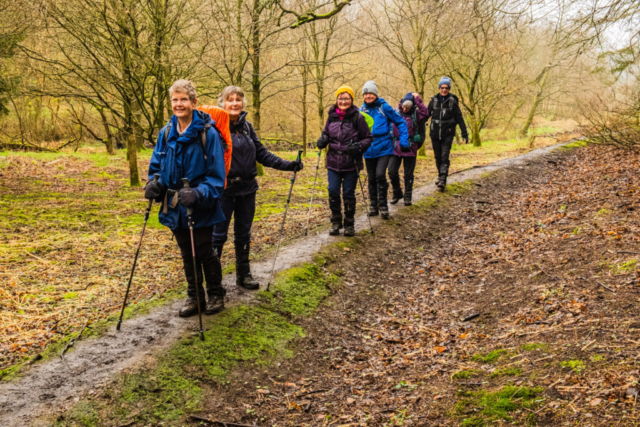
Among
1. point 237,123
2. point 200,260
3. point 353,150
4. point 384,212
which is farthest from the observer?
point 384,212

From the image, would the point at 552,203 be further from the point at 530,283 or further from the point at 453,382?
the point at 453,382

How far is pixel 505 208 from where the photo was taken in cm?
1107

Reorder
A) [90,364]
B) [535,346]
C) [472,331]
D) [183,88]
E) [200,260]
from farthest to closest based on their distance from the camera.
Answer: [472,331] < [200,260] < [183,88] < [535,346] < [90,364]

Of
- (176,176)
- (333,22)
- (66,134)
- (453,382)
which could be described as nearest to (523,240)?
(453,382)

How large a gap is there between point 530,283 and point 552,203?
5098 millimetres

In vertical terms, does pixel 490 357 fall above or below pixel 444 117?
below

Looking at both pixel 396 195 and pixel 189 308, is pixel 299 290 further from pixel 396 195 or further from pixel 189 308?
pixel 396 195

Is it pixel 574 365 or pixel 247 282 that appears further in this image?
pixel 247 282

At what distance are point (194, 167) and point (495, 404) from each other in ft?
11.0

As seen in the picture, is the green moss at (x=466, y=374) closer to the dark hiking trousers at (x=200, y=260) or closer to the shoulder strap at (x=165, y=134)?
the dark hiking trousers at (x=200, y=260)

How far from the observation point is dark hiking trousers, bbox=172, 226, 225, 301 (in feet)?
14.9

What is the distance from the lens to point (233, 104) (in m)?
5.23

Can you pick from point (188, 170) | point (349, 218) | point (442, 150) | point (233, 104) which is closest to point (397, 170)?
point (442, 150)

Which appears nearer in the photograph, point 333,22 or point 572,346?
point 572,346
